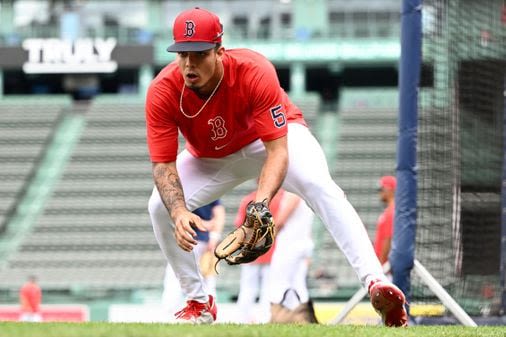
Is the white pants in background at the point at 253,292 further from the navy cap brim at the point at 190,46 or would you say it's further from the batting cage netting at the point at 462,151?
the navy cap brim at the point at 190,46

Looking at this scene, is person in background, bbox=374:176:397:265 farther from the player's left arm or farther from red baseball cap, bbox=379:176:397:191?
the player's left arm

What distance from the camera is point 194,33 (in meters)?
5.94

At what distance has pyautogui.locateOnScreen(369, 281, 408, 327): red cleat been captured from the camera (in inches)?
241

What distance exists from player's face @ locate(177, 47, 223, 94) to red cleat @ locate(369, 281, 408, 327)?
1543mm

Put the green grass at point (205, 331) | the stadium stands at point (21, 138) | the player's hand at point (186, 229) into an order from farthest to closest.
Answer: the stadium stands at point (21, 138), the player's hand at point (186, 229), the green grass at point (205, 331)

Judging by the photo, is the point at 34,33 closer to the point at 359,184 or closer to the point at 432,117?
the point at 359,184

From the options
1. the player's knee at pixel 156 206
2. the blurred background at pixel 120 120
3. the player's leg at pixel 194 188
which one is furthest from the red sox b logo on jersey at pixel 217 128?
the blurred background at pixel 120 120

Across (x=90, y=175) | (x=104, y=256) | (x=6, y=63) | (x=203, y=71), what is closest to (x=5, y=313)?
(x=104, y=256)

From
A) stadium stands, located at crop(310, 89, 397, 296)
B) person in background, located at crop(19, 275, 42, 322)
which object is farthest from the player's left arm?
stadium stands, located at crop(310, 89, 397, 296)

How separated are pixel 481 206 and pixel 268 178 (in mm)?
3992

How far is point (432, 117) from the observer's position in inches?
353

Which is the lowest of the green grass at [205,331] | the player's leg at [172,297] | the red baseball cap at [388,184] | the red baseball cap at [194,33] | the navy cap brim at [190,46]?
the player's leg at [172,297]

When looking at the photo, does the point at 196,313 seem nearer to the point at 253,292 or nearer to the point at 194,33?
the point at 194,33

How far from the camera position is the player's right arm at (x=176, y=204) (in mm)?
5742
